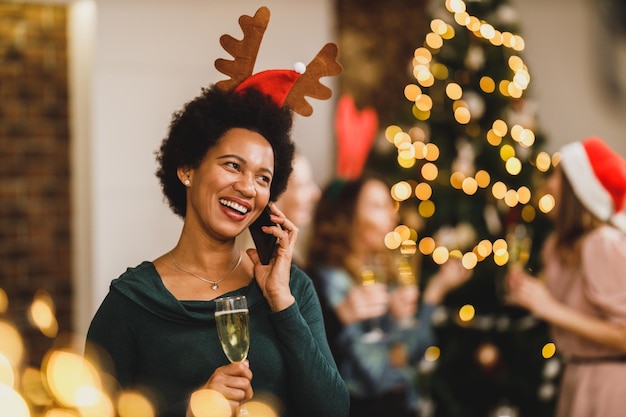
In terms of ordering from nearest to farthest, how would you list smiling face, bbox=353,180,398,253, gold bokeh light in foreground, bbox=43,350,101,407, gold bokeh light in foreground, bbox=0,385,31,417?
gold bokeh light in foreground, bbox=0,385,31,417 → gold bokeh light in foreground, bbox=43,350,101,407 → smiling face, bbox=353,180,398,253

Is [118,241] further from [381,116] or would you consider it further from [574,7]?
[574,7]

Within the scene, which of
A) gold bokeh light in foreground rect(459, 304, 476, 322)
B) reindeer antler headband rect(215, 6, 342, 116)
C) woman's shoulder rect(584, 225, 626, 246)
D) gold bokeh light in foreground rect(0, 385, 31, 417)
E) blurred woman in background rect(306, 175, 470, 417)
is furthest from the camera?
gold bokeh light in foreground rect(459, 304, 476, 322)

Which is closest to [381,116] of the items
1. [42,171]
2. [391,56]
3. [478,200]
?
[391,56]

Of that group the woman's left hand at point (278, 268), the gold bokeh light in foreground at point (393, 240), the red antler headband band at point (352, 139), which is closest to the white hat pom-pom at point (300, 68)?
the woman's left hand at point (278, 268)

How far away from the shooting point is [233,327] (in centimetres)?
162

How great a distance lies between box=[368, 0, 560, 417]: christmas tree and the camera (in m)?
4.04

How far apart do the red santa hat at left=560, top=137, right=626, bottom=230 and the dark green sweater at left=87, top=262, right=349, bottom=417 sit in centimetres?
172

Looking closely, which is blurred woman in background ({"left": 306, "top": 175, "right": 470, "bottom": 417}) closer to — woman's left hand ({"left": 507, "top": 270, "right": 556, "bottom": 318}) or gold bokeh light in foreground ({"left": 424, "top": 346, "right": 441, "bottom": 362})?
woman's left hand ({"left": 507, "top": 270, "right": 556, "bottom": 318})

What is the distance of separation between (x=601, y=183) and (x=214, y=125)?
1.87 meters

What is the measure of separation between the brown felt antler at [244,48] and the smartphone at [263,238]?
306mm

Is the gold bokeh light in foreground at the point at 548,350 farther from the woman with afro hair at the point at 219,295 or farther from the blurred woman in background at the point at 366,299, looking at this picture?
the woman with afro hair at the point at 219,295

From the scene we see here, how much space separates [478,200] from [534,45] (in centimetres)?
193

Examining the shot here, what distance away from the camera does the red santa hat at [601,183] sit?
3.11 meters

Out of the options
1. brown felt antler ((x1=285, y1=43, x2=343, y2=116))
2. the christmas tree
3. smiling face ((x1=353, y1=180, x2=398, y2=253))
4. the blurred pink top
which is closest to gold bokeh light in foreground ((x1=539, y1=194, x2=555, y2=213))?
the christmas tree
